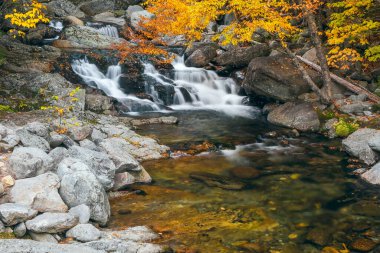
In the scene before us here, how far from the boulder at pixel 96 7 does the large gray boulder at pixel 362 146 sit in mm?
29290

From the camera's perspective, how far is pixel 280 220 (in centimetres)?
711

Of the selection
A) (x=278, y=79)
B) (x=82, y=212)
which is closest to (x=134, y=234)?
(x=82, y=212)

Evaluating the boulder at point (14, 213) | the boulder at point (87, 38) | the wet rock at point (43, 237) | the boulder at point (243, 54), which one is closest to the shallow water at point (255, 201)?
the wet rock at point (43, 237)

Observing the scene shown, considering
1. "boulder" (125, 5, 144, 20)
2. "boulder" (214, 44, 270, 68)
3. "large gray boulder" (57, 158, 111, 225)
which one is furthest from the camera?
"boulder" (125, 5, 144, 20)

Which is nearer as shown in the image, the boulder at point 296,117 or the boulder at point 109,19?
the boulder at point 296,117

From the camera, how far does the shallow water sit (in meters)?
6.41

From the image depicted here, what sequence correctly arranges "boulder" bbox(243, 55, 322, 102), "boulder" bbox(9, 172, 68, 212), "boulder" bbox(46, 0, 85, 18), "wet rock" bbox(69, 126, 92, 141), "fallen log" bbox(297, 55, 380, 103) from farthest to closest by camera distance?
"boulder" bbox(46, 0, 85, 18) → "boulder" bbox(243, 55, 322, 102) → "fallen log" bbox(297, 55, 380, 103) → "wet rock" bbox(69, 126, 92, 141) → "boulder" bbox(9, 172, 68, 212)

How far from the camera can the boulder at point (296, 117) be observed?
1420 cm

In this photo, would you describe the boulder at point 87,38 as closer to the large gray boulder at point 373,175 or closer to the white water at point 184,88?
the white water at point 184,88

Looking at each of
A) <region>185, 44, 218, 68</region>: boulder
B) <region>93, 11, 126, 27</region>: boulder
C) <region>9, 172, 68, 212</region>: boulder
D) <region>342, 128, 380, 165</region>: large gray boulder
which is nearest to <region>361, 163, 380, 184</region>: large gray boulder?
<region>342, 128, 380, 165</region>: large gray boulder

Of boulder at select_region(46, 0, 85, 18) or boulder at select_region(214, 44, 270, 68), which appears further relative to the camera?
boulder at select_region(46, 0, 85, 18)

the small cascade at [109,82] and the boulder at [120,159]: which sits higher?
the small cascade at [109,82]

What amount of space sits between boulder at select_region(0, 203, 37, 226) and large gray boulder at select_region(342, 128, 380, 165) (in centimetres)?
864

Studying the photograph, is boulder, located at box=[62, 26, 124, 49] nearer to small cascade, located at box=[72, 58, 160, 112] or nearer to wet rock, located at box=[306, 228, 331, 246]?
small cascade, located at box=[72, 58, 160, 112]
